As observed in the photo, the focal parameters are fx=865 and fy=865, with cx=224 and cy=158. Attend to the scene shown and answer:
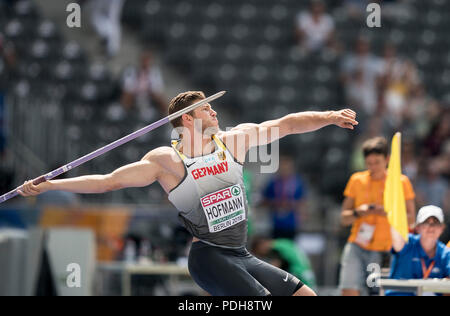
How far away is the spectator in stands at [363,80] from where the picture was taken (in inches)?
605

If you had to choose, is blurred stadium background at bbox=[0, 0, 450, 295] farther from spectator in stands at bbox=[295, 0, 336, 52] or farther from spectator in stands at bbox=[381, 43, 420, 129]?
spectator in stands at bbox=[295, 0, 336, 52]

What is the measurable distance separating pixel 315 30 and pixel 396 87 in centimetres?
199

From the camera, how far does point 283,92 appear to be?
15.6 metres

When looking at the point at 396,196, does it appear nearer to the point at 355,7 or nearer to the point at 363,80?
the point at 363,80

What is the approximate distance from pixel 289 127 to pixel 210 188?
2.62 ft

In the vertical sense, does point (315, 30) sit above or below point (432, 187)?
above

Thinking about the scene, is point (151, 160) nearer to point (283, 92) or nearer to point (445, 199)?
point (445, 199)

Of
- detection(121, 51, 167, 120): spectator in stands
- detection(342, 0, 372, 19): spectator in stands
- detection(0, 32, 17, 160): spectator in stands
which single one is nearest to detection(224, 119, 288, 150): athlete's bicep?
detection(0, 32, 17, 160): spectator in stands

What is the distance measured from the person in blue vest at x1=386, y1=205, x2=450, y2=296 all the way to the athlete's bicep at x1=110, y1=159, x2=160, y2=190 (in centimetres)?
245

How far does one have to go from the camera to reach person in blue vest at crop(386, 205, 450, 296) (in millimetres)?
7453

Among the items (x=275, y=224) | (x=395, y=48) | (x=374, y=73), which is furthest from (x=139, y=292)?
(x=395, y=48)

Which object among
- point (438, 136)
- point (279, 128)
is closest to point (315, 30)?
point (438, 136)

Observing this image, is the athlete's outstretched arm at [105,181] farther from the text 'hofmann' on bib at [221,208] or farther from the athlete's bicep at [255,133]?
the athlete's bicep at [255,133]

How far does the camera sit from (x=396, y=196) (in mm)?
7645
